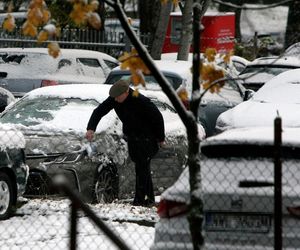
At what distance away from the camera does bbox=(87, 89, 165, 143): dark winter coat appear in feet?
39.6

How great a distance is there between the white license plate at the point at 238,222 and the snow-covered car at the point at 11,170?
359 cm

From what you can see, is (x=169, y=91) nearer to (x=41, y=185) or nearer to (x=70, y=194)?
(x=70, y=194)

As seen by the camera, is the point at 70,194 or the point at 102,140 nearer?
the point at 70,194

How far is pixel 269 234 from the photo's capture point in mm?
7621

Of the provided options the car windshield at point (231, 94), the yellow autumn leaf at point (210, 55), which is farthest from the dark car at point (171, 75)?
the yellow autumn leaf at point (210, 55)

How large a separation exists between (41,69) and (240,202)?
13704 millimetres

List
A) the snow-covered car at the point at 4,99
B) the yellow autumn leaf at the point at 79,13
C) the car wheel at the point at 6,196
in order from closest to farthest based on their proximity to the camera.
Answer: the yellow autumn leaf at the point at 79,13
the car wheel at the point at 6,196
the snow-covered car at the point at 4,99

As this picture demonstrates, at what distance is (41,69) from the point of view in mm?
20953

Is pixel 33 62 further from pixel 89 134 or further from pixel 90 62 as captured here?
pixel 89 134

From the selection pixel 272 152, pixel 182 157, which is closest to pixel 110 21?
pixel 182 157

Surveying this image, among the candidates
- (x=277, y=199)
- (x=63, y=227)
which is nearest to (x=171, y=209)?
(x=277, y=199)

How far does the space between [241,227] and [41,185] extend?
4.68 m

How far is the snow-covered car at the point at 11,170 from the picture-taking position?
35.9ft

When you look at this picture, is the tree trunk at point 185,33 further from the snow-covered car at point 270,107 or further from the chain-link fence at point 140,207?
the chain-link fence at point 140,207
